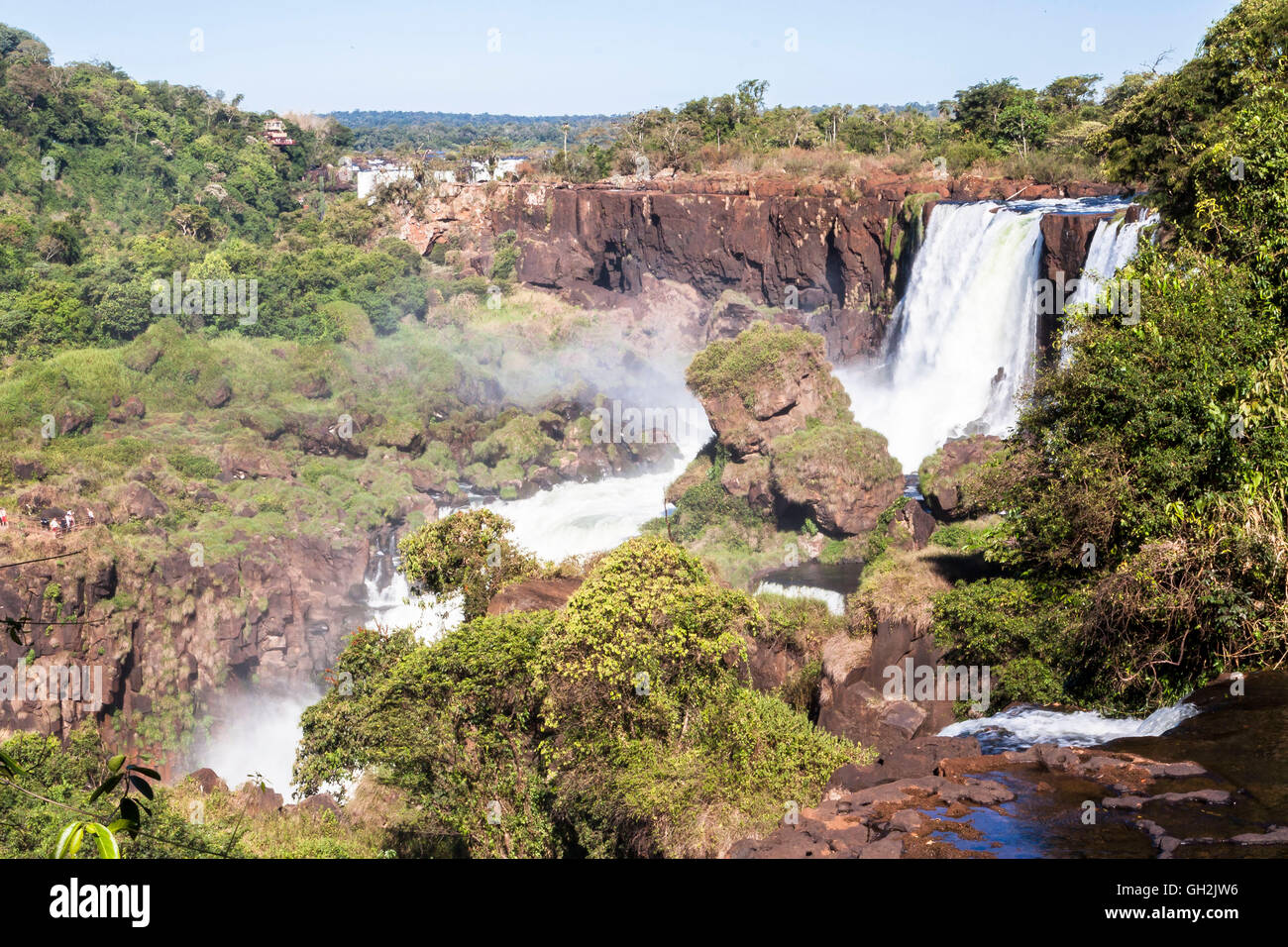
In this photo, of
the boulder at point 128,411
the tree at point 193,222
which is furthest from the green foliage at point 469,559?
the tree at point 193,222

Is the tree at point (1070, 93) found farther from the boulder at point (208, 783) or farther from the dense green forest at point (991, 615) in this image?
the boulder at point (208, 783)

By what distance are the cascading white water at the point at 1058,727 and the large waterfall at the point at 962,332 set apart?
983 inches

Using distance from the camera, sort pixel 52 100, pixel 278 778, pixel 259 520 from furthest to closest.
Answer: pixel 52 100 < pixel 259 520 < pixel 278 778

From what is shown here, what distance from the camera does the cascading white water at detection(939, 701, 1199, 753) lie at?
13.7 meters

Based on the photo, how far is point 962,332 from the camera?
4403cm

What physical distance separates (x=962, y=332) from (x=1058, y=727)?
31.4 m

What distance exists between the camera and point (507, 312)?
7256cm

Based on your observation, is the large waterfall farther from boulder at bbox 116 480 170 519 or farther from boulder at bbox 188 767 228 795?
boulder at bbox 116 480 170 519

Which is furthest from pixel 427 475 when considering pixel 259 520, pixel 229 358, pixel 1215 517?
pixel 1215 517

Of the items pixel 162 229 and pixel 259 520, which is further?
pixel 162 229
